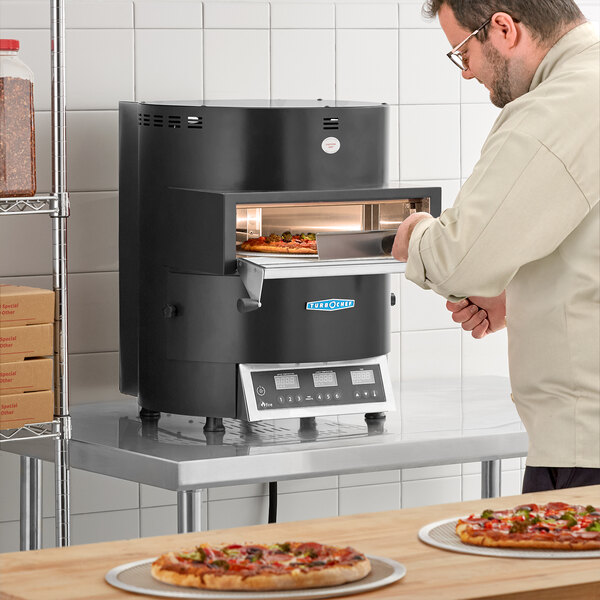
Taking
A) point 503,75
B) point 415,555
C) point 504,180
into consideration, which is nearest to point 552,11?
point 503,75

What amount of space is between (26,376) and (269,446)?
1.69 feet

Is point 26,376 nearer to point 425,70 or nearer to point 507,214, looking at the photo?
point 507,214

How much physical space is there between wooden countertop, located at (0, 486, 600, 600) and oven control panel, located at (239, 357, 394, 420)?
42.1 inches

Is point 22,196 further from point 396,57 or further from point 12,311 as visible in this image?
point 396,57

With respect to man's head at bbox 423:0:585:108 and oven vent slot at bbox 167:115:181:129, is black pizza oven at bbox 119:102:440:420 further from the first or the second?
man's head at bbox 423:0:585:108

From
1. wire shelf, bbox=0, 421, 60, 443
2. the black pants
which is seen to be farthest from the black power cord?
the black pants

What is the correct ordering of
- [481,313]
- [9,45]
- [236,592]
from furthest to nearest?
[9,45], [481,313], [236,592]

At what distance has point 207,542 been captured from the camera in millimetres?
1622

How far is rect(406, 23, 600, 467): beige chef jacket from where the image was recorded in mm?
1937

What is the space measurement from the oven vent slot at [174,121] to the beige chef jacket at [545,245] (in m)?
0.90

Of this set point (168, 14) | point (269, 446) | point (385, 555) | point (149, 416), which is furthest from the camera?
point (168, 14)

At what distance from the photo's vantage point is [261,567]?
143cm

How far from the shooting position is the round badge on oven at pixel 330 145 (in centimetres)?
281

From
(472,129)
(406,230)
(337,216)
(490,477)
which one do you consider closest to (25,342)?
(337,216)
